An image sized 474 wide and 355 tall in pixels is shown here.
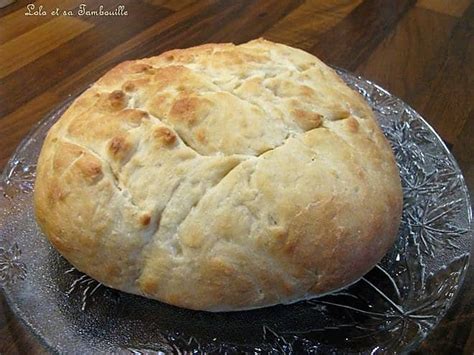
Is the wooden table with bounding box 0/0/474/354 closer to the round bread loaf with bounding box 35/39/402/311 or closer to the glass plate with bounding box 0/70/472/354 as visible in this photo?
the glass plate with bounding box 0/70/472/354

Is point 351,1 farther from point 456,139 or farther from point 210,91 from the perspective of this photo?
point 210,91

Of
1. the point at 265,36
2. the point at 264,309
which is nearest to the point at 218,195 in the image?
the point at 264,309

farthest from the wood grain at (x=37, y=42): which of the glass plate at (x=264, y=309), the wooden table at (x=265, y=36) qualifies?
the glass plate at (x=264, y=309)

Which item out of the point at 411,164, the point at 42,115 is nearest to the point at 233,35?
the point at 42,115

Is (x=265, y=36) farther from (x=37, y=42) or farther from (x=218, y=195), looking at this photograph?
(x=218, y=195)

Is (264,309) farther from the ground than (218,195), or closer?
closer

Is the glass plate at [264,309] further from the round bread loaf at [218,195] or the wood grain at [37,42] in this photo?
the wood grain at [37,42]

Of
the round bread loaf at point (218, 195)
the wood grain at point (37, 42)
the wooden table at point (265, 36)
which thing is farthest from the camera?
the wood grain at point (37, 42)
